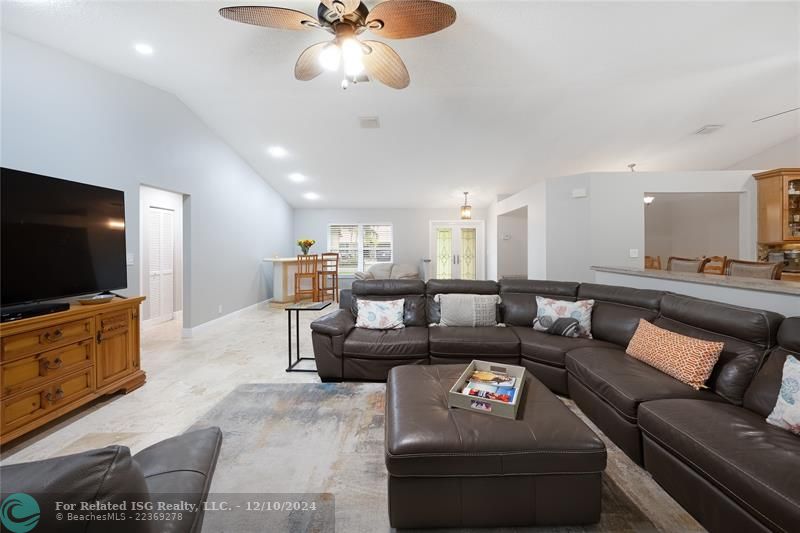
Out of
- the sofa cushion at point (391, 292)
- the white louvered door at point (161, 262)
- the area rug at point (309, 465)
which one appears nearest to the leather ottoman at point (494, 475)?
the area rug at point (309, 465)

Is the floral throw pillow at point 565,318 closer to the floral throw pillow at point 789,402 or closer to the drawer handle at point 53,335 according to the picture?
the floral throw pillow at point 789,402

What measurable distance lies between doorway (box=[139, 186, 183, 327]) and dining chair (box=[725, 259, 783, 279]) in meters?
7.01

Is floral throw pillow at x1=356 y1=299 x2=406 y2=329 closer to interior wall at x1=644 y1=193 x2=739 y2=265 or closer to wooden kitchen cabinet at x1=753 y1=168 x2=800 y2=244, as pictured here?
wooden kitchen cabinet at x1=753 y1=168 x2=800 y2=244

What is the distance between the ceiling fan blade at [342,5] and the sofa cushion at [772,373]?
3.06 meters

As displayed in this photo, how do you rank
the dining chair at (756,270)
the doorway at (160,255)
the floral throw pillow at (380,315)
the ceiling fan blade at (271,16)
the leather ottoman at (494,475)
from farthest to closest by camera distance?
the doorway at (160,255)
the floral throw pillow at (380,315)
the dining chair at (756,270)
the ceiling fan blade at (271,16)
the leather ottoman at (494,475)

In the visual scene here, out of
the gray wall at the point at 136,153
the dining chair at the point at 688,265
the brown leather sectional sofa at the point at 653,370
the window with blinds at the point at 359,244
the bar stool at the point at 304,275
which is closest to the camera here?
the brown leather sectional sofa at the point at 653,370

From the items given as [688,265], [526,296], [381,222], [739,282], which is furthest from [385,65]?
[381,222]

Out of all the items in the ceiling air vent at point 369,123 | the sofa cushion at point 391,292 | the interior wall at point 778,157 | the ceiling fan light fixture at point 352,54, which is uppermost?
the ceiling air vent at point 369,123

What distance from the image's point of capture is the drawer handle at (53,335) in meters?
2.15

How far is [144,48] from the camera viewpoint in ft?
9.68

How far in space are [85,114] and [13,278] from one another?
5.88ft

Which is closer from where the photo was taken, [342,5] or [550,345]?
[342,5]

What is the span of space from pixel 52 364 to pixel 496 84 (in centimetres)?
467

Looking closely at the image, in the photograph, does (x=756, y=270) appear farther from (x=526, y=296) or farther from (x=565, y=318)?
(x=526, y=296)
